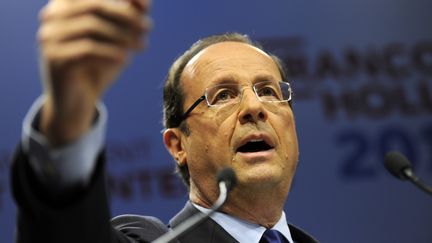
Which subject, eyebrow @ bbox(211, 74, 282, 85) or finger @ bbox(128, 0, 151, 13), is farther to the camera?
eyebrow @ bbox(211, 74, 282, 85)

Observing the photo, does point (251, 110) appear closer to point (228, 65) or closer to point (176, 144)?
point (228, 65)

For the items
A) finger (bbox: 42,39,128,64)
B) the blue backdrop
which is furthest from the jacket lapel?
the blue backdrop

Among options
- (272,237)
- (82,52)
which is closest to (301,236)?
(272,237)

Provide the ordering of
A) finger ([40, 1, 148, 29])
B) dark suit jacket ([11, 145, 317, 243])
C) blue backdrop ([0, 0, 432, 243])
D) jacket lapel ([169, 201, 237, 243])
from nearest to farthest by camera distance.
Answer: finger ([40, 1, 148, 29]) < dark suit jacket ([11, 145, 317, 243]) < jacket lapel ([169, 201, 237, 243]) < blue backdrop ([0, 0, 432, 243])

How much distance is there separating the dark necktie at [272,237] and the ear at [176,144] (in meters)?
0.38

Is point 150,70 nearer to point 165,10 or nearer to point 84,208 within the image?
point 165,10

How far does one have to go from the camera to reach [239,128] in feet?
6.59

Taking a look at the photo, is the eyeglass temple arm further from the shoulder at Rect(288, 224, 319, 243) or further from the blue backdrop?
the blue backdrop

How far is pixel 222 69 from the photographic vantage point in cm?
212

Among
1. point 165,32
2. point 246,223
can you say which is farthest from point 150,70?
point 246,223

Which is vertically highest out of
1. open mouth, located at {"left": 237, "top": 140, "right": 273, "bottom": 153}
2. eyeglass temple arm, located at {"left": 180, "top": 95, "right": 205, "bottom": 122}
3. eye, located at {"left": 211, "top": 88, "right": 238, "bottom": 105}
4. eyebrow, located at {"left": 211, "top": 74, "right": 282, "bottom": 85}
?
eyebrow, located at {"left": 211, "top": 74, "right": 282, "bottom": 85}

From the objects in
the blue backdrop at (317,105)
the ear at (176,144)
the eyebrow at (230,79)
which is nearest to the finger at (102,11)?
the eyebrow at (230,79)

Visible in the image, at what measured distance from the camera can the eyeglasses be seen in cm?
207

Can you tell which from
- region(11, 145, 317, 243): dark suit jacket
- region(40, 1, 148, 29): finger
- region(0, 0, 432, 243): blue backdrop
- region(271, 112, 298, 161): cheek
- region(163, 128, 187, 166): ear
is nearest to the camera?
region(40, 1, 148, 29): finger
